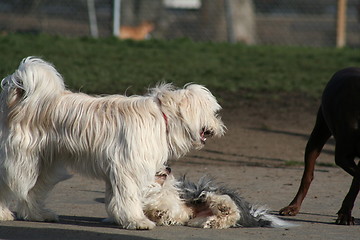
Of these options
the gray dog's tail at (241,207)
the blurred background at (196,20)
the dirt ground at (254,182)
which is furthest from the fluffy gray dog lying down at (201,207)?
the blurred background at (196,20)

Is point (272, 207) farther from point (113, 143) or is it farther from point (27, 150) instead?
point (27, 150)

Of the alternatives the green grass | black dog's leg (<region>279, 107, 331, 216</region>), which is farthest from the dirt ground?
the green grass

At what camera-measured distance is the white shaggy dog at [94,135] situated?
20.5 ft

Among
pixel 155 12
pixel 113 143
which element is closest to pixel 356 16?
pixel 155 12

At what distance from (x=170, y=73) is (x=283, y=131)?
4.07m

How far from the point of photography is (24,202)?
6.63 metres

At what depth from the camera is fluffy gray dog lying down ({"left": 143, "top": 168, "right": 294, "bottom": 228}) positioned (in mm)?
6555

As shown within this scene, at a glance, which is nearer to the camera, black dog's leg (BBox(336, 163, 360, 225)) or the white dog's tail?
Result: the white dog's tail

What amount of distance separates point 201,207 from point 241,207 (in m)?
0.35

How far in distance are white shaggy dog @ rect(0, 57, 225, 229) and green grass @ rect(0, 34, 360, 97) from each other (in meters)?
7.05

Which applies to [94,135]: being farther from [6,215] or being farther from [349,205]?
[349,205]

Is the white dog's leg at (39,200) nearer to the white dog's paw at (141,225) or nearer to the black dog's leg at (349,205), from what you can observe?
the white dog's paw at (141,225)

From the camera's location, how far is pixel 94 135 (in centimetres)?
632

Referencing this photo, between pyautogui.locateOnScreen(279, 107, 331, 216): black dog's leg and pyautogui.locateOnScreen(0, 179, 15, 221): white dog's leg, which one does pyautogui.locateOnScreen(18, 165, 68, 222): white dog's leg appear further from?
pyautogui.locateOnScreen(279, 107, 331, 216): black dog's leg
